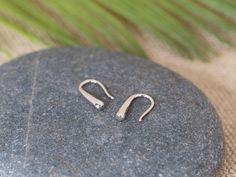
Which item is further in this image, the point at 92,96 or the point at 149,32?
the point at 149,32

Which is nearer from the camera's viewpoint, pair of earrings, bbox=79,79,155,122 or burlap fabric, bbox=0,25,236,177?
pair of earrings, bbox=79,79,155,122

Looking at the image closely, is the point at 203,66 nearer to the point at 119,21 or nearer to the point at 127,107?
the point at 119,21

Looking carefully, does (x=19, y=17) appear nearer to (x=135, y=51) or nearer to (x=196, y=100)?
(x=135, y=51)

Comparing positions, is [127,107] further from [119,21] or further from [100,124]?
[119,21]

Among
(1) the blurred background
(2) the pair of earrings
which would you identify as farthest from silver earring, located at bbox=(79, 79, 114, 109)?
(1) the blurred background

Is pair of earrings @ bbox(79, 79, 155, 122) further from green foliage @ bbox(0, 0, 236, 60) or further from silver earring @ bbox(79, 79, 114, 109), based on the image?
green foliage @ bbox(0, 0, 236, 60)

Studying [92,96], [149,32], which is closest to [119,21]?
[149,32]

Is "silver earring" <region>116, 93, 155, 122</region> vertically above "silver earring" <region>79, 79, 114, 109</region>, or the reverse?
"silver earring" <region>116, 93, 155, 122</region>
